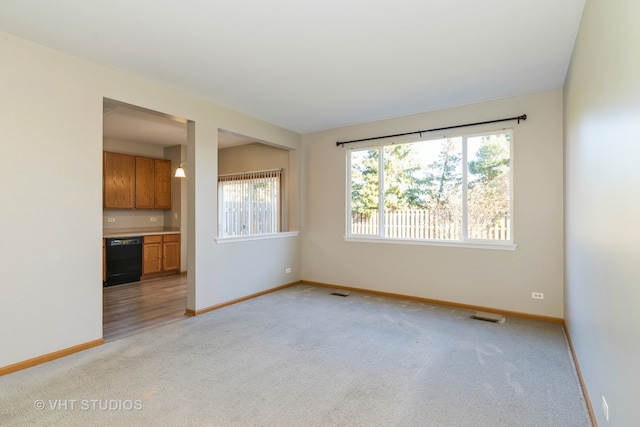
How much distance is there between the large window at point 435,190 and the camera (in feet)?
13.7

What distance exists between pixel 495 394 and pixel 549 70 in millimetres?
3106

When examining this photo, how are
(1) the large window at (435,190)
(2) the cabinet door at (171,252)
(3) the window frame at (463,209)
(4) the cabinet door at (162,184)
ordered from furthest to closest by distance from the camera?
(4) the cabinet door at (162,184) < (2) the cabinet door at (171,252) < (1) the large window at (435,190) < (3) the window frame at (463,209)

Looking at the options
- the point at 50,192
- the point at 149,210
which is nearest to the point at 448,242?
the point at 50,192

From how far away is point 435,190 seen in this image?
180 inches

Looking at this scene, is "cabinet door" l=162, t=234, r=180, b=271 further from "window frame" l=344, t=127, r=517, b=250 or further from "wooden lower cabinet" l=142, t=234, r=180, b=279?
"window frame" l=344, t=127, r=517, b=250

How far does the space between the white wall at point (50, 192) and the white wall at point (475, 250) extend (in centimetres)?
299

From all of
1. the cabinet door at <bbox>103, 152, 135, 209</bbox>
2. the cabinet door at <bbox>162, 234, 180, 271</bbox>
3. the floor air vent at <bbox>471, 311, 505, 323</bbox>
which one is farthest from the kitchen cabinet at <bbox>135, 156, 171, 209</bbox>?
the floor air vent at <bbox>471, 311, 505, 323</bbox>

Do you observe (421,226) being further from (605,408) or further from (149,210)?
(149,210)

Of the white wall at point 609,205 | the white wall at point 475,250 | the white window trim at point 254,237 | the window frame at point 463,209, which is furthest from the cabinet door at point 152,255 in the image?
the white wall at point 609,205

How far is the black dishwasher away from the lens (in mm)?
5562

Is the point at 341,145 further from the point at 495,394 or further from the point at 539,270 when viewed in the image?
the point at 495,394

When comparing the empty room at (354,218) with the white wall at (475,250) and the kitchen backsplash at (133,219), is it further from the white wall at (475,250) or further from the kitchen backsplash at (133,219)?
the kitchen backsplash at (133,219)

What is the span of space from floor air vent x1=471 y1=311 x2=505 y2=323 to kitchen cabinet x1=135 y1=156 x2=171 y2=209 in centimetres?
620

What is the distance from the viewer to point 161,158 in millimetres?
7020
